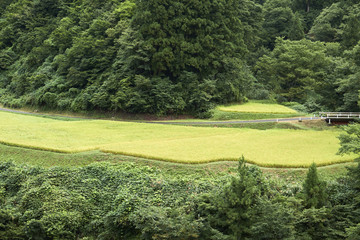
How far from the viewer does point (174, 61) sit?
34.7 metres

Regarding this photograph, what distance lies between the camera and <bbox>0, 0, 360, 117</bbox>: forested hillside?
34000 millimetres

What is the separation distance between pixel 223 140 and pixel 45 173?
35.7 feet

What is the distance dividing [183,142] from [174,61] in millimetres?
15469

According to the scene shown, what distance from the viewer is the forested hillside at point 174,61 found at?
1339 inches

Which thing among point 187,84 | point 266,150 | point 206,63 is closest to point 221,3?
point 206,63

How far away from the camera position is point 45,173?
1683cm

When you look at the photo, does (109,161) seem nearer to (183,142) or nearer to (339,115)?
(183,142)

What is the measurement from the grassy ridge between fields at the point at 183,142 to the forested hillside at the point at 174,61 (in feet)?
28.2

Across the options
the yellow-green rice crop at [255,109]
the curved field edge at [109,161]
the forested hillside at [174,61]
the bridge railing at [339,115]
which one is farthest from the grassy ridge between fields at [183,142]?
the forested hillside at [174,61]

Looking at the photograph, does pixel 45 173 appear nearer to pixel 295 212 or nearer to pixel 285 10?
pixel 295 212

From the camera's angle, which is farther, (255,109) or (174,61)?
(174,61)

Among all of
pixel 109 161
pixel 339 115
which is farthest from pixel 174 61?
pixel 109 161

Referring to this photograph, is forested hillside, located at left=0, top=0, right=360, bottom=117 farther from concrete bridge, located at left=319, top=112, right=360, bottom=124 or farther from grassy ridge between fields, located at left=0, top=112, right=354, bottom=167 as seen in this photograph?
grassy ridge between fields, located at left=0, top=112, right=354, bottom=167

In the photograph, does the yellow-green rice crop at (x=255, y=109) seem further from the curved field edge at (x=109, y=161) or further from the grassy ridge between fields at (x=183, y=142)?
the curved field edge at (x=109, y=161)
